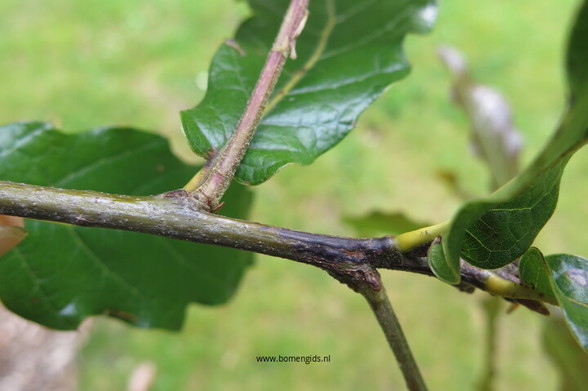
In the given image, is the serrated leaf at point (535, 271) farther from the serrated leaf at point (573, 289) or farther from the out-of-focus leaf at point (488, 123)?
the out-of-focus leaf at point (488, 123)

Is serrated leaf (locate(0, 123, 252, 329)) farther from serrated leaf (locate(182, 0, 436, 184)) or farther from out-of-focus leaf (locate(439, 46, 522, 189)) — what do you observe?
out-of-focus leaf (locate(439, 46, 522, 189))

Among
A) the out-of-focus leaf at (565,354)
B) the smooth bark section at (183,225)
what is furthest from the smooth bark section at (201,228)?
the out-of-focus leaf at (565,354)

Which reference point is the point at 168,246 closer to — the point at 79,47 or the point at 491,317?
the point at 491,317

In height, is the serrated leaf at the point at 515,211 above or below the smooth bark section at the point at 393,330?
above

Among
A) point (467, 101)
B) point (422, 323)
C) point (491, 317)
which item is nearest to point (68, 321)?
point (491, 317)

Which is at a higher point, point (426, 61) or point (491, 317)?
point (491, 317)

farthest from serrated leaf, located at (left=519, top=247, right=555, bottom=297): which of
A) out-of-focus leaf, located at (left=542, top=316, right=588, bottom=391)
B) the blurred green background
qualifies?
the blurred green background
